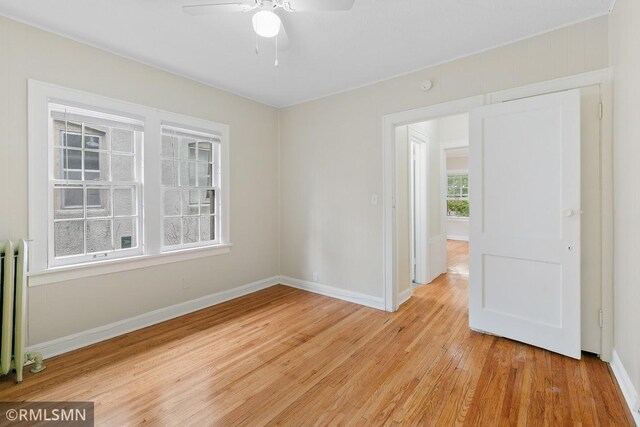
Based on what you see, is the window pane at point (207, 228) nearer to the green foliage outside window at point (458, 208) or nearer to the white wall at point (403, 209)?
the white wall at point (403, 209)

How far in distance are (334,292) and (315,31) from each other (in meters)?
2.97

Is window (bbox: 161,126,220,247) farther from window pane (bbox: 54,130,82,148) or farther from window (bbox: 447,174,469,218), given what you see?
window (bbox: 447,174,469,218)

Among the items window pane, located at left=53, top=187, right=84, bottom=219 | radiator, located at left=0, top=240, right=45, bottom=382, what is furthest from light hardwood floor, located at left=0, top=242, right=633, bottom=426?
window pane, located at left=53, top=187, right=84, bottom=219

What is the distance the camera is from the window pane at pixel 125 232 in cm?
291

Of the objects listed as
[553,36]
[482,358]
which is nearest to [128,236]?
[482,358]

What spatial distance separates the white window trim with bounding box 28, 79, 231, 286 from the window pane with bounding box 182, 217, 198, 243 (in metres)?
0.17

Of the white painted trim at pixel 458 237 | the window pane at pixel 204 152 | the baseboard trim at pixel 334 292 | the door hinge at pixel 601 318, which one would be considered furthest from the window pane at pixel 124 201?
the white painted trim at pixel 458 237

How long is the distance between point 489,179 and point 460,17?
1.37 metres

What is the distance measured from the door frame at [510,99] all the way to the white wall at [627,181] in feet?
0.23

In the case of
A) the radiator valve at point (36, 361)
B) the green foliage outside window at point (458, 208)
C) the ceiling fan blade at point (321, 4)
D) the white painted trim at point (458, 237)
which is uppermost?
the ceiling fan blade at point (321, 4)

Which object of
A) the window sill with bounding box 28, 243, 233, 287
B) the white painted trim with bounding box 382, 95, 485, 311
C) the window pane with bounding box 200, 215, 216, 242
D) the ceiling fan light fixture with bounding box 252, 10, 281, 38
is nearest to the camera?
the ceiling fan light fixture with bounding box 252, 10, 281, 38

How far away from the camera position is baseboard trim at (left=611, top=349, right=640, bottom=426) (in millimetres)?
1661

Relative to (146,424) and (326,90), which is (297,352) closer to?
(146,424)

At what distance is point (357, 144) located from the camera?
3656mm
